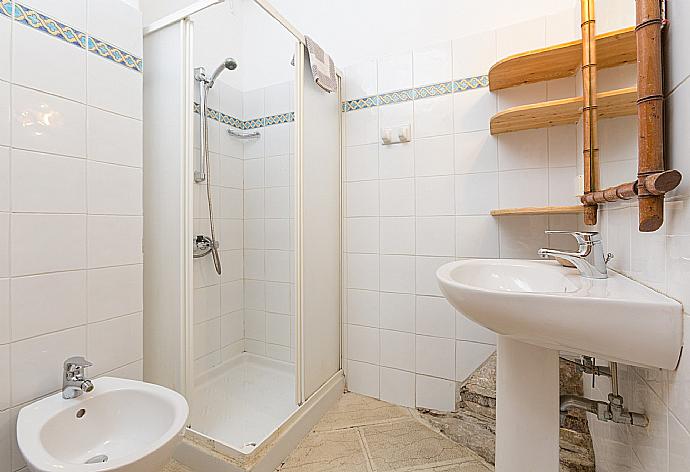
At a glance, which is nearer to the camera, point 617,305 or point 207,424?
point 617,305

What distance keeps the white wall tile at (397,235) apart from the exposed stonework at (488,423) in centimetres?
71

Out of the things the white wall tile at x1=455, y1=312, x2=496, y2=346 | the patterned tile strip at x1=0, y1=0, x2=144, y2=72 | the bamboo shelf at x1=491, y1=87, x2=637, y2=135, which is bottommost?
the white wall tile at x1=455, y1=312, x2=496, y2=346

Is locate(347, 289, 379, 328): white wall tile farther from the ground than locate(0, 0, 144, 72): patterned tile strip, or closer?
closer

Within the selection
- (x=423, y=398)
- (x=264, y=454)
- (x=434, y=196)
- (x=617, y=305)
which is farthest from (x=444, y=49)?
(x=264, y=454)

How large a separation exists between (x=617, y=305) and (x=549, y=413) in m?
0.52

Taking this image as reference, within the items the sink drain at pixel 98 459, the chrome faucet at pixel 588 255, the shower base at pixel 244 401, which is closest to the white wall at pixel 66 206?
the sink drain at pixel 98 459

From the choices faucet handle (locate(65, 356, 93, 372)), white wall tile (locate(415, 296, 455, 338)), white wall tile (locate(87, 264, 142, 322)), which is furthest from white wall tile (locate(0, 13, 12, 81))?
white wall tile (locate(415, 296, 455, 338))

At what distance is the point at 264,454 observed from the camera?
141 centimetres

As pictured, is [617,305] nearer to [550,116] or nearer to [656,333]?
[656,333]

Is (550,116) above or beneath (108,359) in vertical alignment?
above

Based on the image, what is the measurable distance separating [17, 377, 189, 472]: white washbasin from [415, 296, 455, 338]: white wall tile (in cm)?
124

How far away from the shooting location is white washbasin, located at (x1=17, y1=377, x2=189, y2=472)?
3.08 feet

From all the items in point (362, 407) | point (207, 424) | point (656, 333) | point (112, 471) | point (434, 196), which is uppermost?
point (434, 196)

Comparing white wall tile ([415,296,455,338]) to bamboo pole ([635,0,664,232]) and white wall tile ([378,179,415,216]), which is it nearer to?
white wall tile ([378,179,415,216])
